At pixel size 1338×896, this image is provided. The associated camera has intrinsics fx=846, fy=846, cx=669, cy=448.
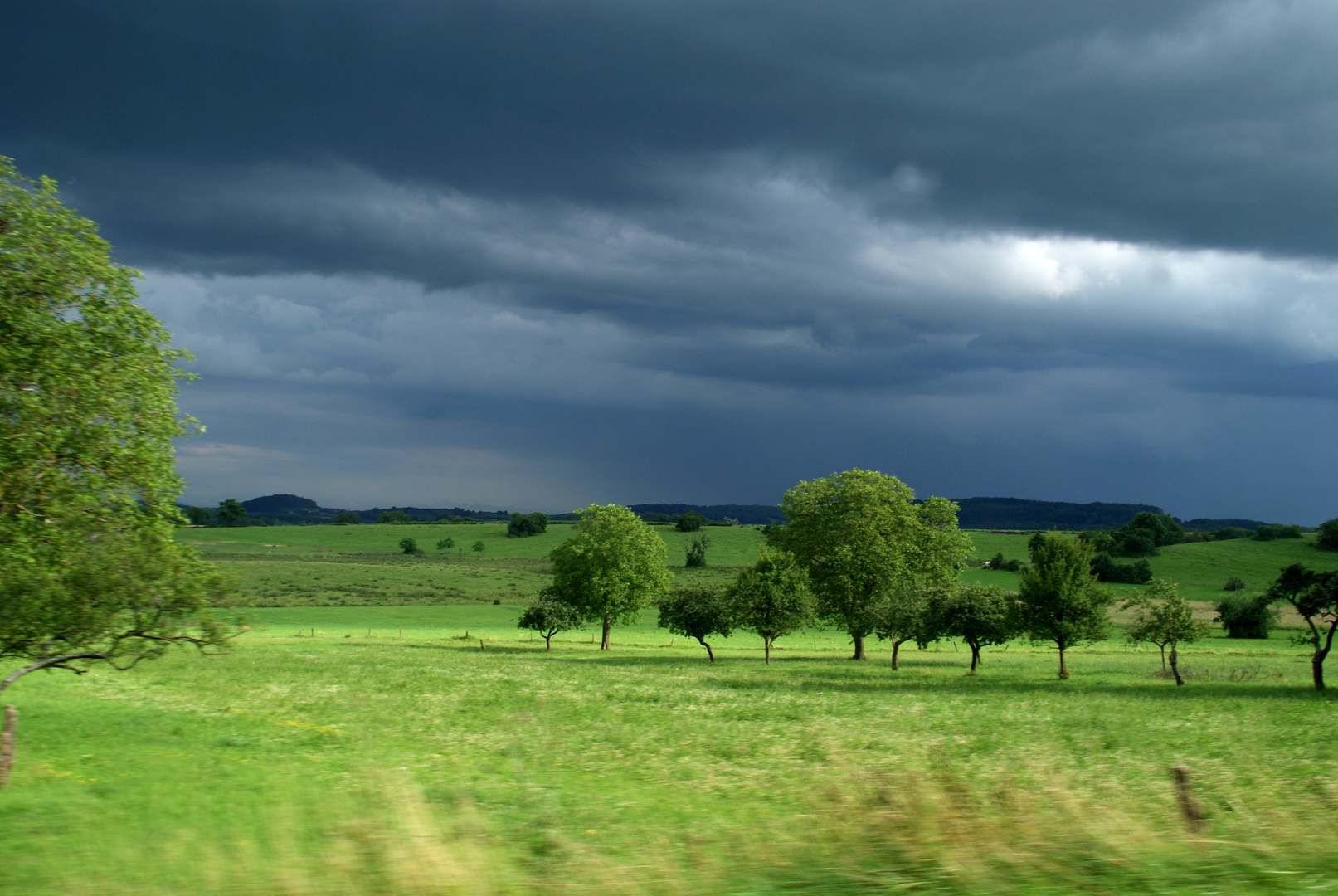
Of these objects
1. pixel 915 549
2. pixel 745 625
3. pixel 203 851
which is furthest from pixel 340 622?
pixel 203 851

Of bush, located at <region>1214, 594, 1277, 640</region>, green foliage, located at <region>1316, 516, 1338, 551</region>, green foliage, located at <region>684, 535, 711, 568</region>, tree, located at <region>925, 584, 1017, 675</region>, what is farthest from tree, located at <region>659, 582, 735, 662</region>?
green foliage, located at <region>1316, 516, 1338, 551</region>

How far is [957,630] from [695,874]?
52072 millimetres

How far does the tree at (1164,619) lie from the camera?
4884 cm

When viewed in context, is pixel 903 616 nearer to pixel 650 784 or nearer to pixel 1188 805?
pixel 650 784

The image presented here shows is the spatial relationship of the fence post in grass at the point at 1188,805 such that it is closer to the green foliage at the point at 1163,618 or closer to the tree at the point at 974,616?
the green foliage at the point at 1163,618

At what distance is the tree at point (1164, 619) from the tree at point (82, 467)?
48414 millimetres

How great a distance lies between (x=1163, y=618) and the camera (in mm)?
49250

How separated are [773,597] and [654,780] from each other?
42466 mm

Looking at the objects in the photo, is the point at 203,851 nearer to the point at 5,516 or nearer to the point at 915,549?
the point at 5,516

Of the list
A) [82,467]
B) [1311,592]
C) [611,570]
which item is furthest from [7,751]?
[611,570]

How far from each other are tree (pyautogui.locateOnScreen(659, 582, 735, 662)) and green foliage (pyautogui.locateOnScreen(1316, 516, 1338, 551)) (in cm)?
13431

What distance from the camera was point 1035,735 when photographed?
1075 inches

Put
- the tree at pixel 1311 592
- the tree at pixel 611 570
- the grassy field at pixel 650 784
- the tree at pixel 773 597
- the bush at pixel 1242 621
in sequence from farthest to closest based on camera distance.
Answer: the bush at pixel 1242 621 → the tree at pixel 611 570 → the tree at pixel 773 597 → the tree at pixel 1311 592 → the grassy field at pixel 650 784

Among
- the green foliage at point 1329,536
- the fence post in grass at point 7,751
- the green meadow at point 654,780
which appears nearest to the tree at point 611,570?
the green meadow at point 654,780
